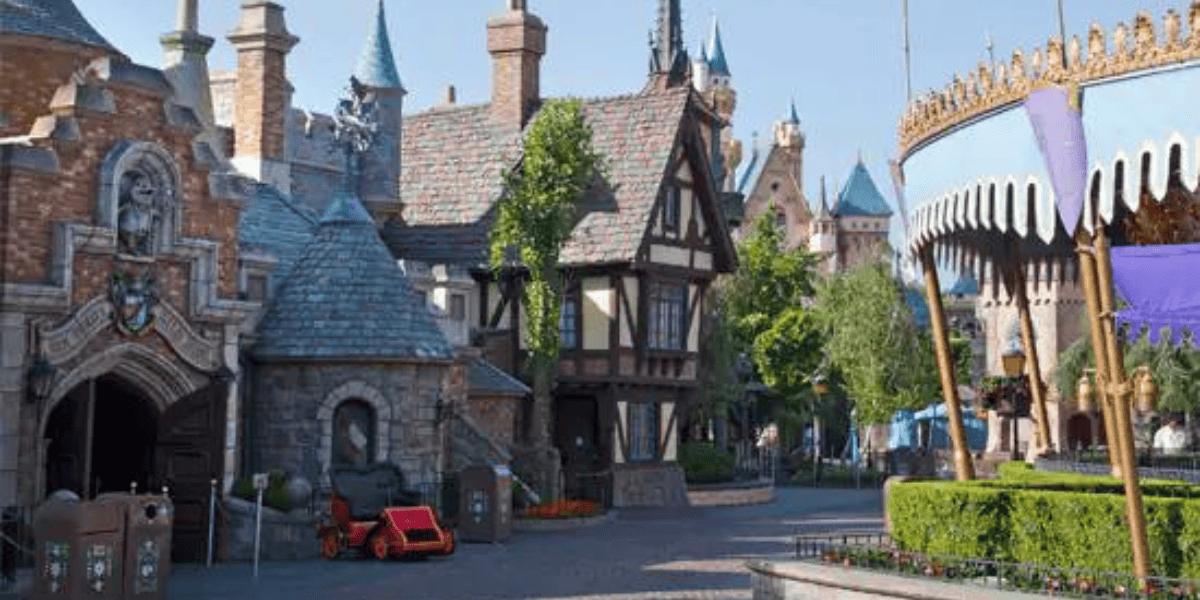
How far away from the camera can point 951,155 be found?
56.3ft

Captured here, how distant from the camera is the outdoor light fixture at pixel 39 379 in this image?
72.2 feet

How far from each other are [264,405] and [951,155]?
1384 centimetres

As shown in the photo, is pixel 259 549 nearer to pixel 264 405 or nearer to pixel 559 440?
pixel 264 405

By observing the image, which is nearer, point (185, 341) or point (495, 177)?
point (185, 341)

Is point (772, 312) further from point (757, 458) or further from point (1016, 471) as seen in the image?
point (1016, 471)

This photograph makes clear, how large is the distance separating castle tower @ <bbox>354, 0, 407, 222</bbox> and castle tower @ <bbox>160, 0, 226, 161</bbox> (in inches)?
139

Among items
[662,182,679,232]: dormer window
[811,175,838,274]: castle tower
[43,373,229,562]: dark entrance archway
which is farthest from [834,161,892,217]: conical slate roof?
[43,373,229,562]: dark entrance archway

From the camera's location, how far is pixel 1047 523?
15211 millimetres

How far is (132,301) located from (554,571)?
6.83 meters

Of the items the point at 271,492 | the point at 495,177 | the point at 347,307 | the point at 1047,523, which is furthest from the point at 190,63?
the point at 1047,523

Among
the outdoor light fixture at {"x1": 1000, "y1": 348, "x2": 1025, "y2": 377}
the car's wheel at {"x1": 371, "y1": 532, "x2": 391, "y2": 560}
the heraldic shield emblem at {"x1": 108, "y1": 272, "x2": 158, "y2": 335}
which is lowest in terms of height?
the car's wheel at {"x1": 371, "y1": 532, "x2": 391, "y2": 560}

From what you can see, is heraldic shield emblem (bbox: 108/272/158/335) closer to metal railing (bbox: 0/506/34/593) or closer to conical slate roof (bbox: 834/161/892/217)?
metal railing (bbox: 0/506/34/593)

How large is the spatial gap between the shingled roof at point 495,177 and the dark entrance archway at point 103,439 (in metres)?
12.6

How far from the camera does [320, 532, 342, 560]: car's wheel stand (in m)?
24.3
